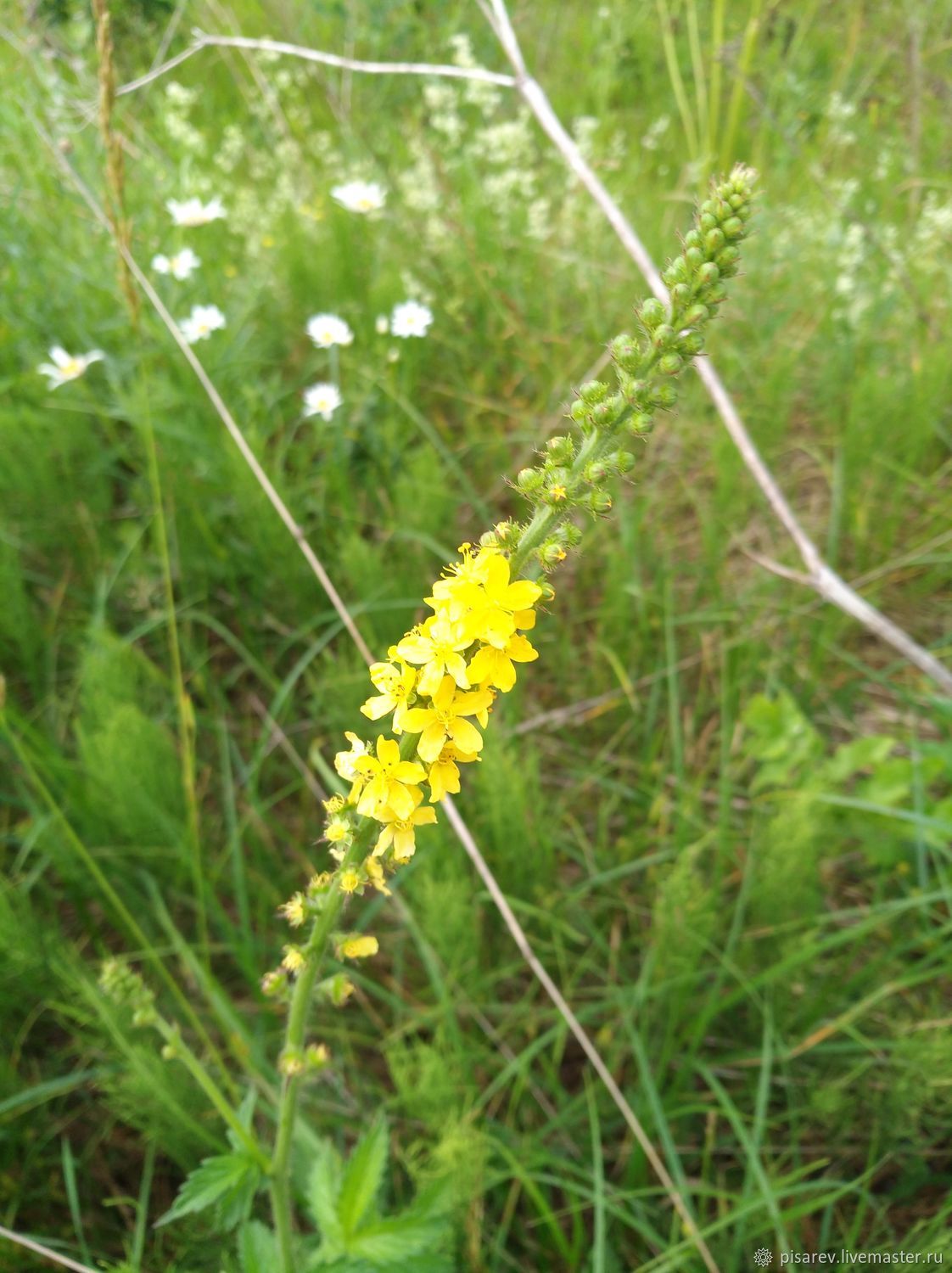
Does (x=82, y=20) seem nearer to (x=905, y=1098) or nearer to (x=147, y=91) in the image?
(x=147, y=91)

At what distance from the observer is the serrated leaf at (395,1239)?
1880 millimetres

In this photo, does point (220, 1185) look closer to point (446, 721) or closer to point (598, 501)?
point (446, 721)

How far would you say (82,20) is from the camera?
5.02 metres

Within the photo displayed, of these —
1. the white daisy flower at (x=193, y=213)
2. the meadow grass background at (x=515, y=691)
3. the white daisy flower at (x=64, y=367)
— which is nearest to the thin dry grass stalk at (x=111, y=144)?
the meadow grass background at (x=515, y=691)

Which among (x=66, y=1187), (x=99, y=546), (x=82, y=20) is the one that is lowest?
(x=66, y=1187)

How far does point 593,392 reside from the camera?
1.33 meters

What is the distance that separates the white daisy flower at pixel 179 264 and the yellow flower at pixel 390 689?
10.2ft

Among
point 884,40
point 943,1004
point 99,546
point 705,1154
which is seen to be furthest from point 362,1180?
point 884,40

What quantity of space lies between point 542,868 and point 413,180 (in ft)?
14.4

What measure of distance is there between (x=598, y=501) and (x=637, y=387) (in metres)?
0.18

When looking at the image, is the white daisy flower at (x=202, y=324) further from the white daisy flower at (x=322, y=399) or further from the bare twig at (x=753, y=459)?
the bare twig at (x=753, y=459)

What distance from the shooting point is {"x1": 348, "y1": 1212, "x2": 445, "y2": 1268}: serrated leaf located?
188 centimetres

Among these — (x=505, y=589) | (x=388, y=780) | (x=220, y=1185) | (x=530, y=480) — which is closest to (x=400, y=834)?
(x=388, y=780)

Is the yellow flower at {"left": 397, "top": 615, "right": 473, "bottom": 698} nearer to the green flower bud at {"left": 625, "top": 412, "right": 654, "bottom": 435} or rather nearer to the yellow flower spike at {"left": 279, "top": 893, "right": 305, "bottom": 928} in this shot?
the green flower bud at {"left": 625, "top": 412, "right": 654, "bottom": 435}
